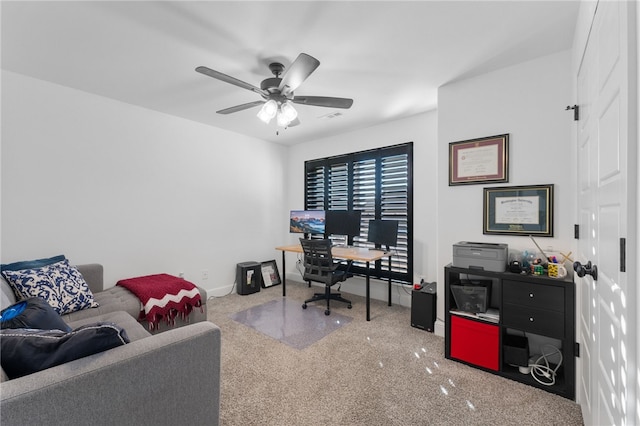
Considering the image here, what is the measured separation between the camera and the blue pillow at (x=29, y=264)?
2295mm

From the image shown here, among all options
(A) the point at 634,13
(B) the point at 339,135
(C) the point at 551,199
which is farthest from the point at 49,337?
(B) the point at 339,135

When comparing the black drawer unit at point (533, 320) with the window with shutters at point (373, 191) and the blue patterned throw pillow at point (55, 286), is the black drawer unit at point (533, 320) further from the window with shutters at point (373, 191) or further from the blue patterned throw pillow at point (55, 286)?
the blue patterned throw pillow at point (55, 286)

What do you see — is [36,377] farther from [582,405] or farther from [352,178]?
[352,178]

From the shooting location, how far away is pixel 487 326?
7.29ft

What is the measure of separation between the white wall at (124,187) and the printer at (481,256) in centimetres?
327

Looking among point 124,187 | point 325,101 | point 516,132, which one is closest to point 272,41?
point 325,101

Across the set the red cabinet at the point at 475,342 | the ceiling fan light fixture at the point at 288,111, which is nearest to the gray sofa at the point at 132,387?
the ceiling fan light fixture at the point at 288,111

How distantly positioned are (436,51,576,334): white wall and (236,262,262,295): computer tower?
8.81 ft

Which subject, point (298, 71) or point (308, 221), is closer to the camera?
point (298, 71)

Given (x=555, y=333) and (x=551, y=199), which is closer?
(x=555, y=333)

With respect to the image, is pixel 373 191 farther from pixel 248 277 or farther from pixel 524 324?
pixel 524 324

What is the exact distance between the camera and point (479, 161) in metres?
2.55

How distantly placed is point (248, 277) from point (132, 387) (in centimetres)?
316

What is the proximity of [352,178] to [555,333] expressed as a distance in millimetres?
3045
